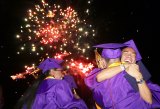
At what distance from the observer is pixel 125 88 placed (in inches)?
179

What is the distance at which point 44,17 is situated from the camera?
15.3 metres

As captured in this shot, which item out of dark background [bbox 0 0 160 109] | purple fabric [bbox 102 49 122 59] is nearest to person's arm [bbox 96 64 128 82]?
purple fabric [bbox 102 49 122 59]

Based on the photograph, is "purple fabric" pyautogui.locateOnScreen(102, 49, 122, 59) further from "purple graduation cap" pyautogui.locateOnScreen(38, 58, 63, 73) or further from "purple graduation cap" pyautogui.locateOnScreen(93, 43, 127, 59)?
"purple graduation cap" pyautogui.locateOnScreen(38, 58, 63, 73)

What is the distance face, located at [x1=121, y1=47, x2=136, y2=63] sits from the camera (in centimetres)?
473

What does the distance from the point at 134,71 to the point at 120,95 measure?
0.39 metres

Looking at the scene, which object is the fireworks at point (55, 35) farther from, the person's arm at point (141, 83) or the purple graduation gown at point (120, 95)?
the person's arm at point (141, 83)

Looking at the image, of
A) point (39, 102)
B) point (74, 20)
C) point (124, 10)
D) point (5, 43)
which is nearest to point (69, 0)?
point (74, 20)

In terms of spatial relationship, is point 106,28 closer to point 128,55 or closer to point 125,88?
point 128,55

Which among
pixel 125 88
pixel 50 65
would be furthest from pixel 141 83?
pixel 50 65

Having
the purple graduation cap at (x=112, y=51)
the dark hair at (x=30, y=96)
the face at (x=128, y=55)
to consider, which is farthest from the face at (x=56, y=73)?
the face at (x=128, y=55)

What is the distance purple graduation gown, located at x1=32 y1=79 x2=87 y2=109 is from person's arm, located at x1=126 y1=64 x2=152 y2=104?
1806 millimetres

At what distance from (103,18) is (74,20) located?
6.55m

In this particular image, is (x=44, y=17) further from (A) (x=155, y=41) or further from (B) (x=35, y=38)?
(A) (x=155, y=41)

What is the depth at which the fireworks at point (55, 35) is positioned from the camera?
15227 millimetres
